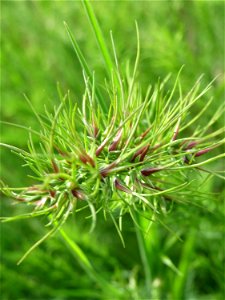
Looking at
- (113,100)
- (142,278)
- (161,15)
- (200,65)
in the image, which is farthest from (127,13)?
(113,100)

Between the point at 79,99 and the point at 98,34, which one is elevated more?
the point at 98,34

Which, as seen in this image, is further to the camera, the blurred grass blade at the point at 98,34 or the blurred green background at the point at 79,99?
the blurred green background at the point at 79,99

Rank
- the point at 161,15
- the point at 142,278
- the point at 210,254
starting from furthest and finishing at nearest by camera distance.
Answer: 1. the point at 161,15
2. the point at 142,278
3. the point at 210,254

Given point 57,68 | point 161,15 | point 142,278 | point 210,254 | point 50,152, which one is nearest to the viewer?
point 50,152

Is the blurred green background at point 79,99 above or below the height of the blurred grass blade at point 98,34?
below

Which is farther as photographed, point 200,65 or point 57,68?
point 57,68

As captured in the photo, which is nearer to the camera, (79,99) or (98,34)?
(98,34)

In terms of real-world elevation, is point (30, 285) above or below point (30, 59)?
below

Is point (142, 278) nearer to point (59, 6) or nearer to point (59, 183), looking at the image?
point (59, 6)
